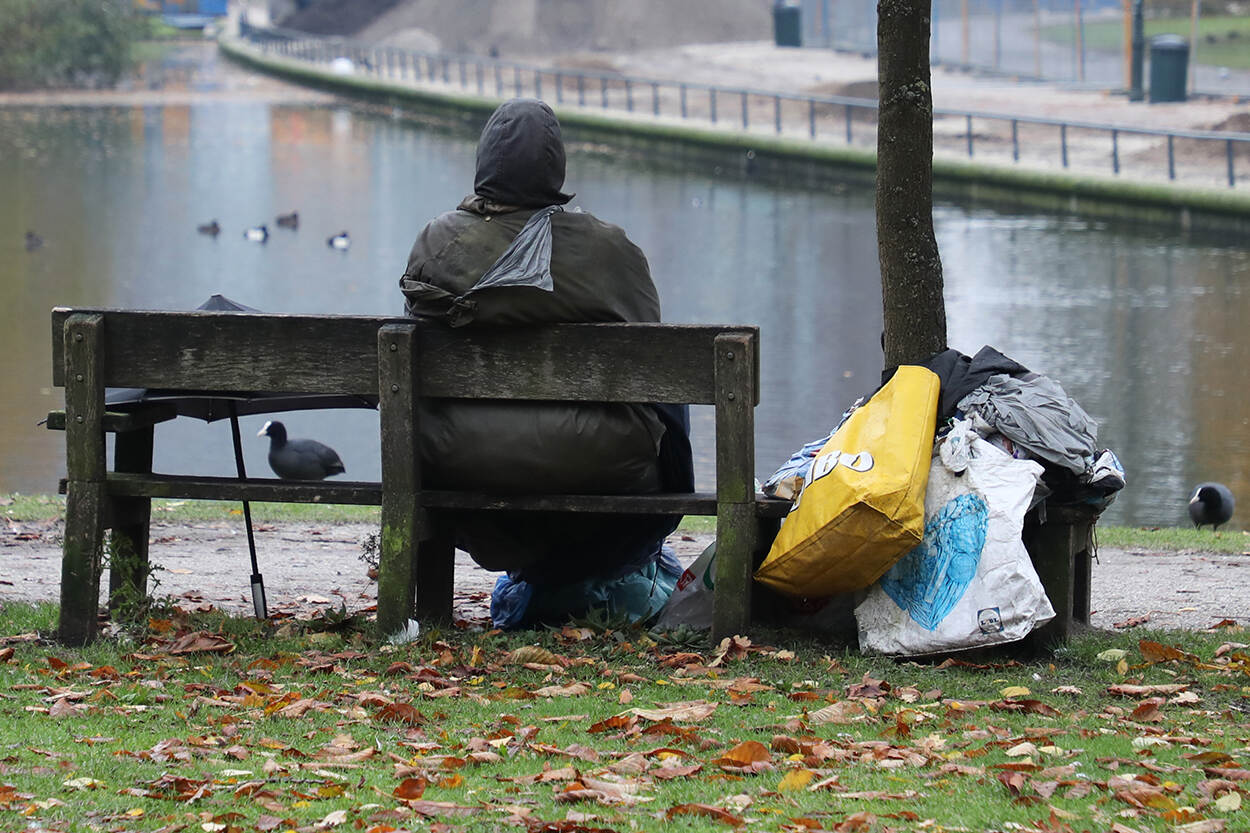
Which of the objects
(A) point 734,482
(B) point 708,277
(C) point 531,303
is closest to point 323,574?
(C) point 531,303

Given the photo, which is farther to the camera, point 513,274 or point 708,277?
point 708,277

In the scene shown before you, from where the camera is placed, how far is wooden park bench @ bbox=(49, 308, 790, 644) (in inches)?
211

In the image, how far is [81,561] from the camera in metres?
5.64

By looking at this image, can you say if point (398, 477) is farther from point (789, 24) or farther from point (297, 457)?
point (789, 24)

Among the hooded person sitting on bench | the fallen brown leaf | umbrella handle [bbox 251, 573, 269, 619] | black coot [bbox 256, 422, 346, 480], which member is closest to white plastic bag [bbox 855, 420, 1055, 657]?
the hooded person sitting on bench

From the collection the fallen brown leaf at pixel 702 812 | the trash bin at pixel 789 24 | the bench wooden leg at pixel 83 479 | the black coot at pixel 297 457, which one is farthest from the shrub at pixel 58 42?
the fallen brown leaf at pixel 702 812

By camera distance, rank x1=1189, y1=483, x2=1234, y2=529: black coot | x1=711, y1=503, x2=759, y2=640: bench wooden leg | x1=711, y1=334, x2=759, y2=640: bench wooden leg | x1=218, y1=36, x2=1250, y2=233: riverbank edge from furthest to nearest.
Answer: x1=218, y1=36, x2=1250, y2=233: riverbank edge, x1=1189, y1=483, x2=1234, y2=529: black coot, x1=711, y1=503, x2=759, y2=640: bench wooden leg, x1=711, y1=334, x2=759, y2=640: bench wooden leg

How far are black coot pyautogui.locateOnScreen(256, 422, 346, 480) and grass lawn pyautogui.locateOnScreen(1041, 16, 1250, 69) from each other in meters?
37.8

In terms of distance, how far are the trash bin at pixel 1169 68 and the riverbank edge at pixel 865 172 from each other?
684cm

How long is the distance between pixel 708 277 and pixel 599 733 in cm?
1787

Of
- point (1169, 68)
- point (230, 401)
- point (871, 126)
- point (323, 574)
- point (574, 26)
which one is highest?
point (574, 26)

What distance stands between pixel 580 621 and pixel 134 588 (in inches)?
58.1

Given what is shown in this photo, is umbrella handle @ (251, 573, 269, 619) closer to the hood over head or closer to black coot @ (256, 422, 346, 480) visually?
the hood over head

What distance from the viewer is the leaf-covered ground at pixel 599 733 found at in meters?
3.91
